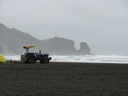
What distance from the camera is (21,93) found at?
1076cm

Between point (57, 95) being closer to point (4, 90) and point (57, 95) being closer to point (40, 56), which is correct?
point (4, 90)

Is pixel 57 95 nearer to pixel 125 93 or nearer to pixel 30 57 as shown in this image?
pixel 125 93

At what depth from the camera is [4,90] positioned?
11.4 metres

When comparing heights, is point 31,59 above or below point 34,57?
below

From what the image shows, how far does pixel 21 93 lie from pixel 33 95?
2.04ft

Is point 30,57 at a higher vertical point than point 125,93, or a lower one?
higher

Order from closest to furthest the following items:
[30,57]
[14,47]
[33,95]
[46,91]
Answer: [33,95] < [46,91] < [30,57] < [14,47]

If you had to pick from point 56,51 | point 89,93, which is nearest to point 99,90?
point 89,93

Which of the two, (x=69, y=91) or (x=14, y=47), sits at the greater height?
(x=14, y=47)

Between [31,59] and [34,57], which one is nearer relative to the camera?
[31,59]

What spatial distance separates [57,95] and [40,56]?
79.6 ft

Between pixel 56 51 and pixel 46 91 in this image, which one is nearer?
pixel 46 91

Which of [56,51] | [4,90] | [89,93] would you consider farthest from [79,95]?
[56,51]

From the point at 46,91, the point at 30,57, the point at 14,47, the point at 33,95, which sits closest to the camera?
the point at 33,95
